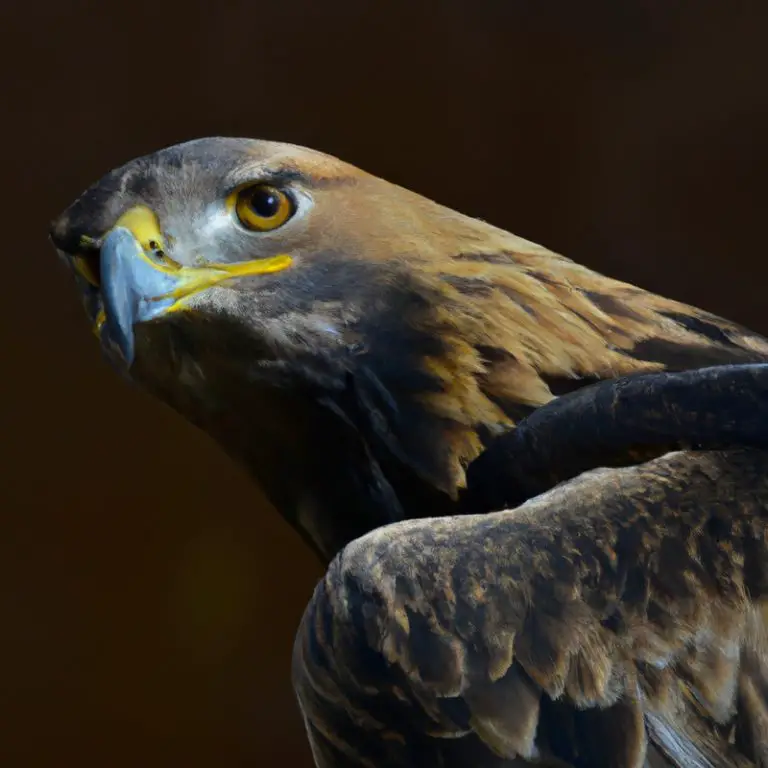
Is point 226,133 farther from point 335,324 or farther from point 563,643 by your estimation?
point 563,643

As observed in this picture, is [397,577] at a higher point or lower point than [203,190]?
lower

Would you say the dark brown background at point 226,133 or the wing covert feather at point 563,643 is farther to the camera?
the dark brown background at point 226,133

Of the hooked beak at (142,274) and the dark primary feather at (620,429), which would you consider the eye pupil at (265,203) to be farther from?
the dark primary feather at (620,429)

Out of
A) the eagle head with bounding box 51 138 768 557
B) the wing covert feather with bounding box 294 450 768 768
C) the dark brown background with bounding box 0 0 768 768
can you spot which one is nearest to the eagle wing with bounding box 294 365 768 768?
the wing covert feather with bounding box 294 450 768 768

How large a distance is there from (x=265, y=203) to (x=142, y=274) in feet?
0.42

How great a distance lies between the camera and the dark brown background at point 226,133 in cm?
169

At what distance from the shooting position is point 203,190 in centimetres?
99

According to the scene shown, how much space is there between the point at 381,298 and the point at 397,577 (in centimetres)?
32

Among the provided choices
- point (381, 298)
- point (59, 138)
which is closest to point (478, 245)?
point (381, 298)

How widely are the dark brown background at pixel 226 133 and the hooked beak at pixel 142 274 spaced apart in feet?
2.60

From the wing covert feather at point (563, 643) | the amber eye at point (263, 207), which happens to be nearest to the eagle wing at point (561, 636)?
the wing covert feather at point (563, 643)

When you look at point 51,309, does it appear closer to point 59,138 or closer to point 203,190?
point 59,138

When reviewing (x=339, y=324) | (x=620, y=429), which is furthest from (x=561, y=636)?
(x=339, y=324)

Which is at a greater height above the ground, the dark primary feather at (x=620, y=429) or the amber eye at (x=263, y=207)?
the amber eye at (x=263, y=207)
